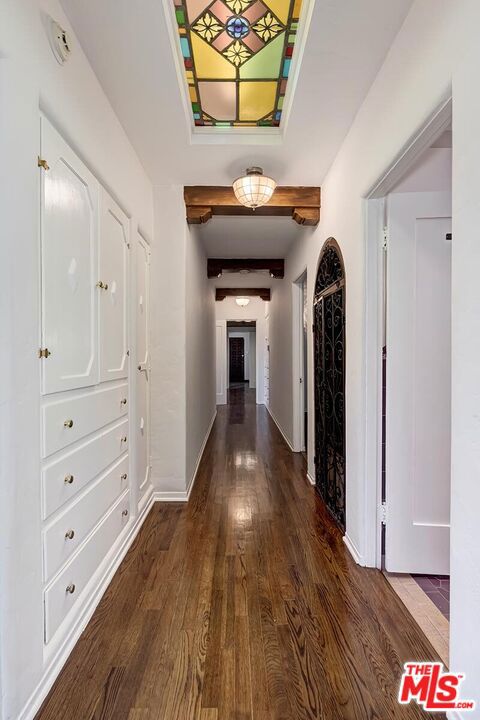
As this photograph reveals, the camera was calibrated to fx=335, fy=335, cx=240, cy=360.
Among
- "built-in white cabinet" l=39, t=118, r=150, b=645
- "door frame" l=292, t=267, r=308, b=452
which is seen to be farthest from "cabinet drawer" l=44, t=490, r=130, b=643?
"door frame" l=292, t=267, r=308, b=452

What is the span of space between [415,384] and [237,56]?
1985mm

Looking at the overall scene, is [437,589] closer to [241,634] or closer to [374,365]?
[241,634]

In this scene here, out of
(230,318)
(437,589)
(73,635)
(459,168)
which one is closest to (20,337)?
(73,635)

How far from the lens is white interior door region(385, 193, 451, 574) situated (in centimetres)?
183

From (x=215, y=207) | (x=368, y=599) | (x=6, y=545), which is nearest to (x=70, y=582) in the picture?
(x=6, y=545)

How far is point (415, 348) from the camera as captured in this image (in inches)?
72.8

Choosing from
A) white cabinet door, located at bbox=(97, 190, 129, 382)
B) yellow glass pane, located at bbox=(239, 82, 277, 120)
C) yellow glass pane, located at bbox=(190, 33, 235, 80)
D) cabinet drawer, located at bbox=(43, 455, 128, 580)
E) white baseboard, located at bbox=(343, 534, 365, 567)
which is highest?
yellow glass pane, located at bbox=(190, 33, 235, 80)

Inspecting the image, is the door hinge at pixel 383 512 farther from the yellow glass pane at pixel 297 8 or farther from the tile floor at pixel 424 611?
the yellow glass pane at pixel 297 8

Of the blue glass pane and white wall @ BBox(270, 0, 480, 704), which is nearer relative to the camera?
white wall @ BBox(270, 0, 480, 704)

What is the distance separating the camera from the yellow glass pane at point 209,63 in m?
1.69

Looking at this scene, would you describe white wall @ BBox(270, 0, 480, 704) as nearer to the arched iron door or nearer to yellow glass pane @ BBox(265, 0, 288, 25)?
yellow glass pane @ BBox(265, 0, 288, 25)

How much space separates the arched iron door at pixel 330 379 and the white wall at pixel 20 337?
1.81 metres

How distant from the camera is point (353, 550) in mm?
2029

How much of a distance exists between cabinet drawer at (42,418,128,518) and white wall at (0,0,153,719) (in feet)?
0.29
